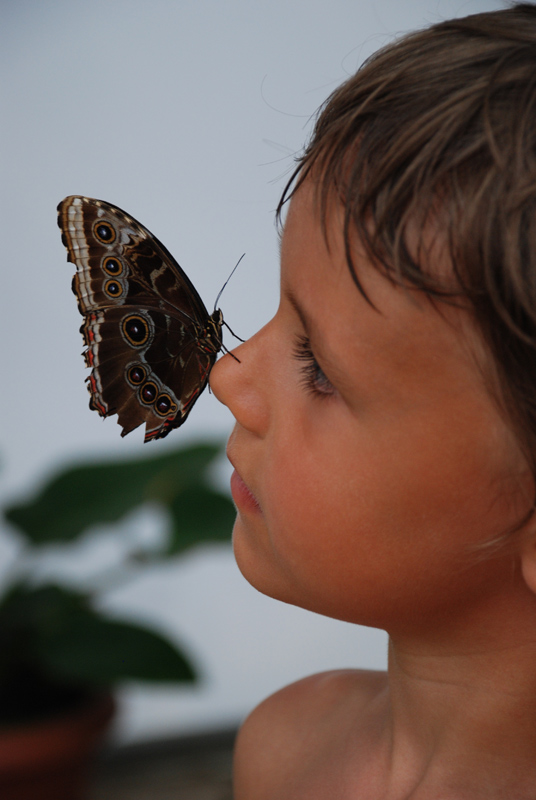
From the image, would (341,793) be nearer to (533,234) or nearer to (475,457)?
(475,457)

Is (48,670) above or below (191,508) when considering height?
below

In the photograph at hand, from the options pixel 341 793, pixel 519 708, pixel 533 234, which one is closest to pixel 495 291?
pixel 533 234

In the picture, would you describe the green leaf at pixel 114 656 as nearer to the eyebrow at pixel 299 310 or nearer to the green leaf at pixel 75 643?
the green leaf at pixel 75 643

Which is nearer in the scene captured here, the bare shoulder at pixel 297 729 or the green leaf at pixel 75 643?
the bare shoulder at pixel 297 729

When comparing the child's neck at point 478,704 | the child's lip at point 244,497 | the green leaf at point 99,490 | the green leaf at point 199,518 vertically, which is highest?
the child's lip at point 244,497

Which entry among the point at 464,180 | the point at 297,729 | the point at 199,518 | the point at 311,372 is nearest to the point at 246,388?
the point at 311,372

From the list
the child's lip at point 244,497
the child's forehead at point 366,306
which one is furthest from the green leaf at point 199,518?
the child's forehead at point 366,306

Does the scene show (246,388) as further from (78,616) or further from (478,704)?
(78,616)
